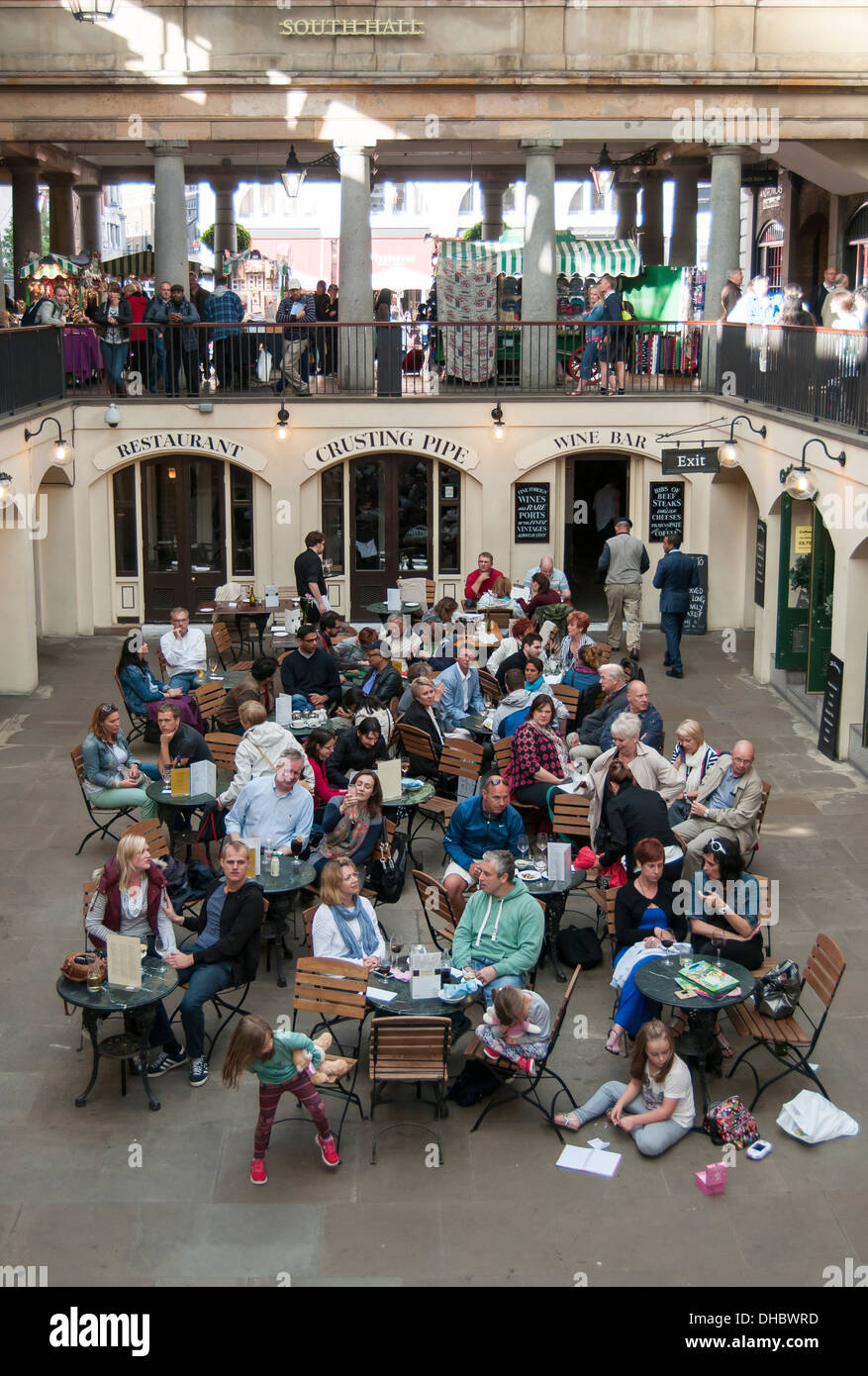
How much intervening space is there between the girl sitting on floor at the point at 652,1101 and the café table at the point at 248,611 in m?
11.2

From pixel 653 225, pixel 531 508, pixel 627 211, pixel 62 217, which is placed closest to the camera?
pixel 531 508

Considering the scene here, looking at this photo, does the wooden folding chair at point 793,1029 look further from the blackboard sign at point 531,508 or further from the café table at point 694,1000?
the blackboard sign at point 531,508

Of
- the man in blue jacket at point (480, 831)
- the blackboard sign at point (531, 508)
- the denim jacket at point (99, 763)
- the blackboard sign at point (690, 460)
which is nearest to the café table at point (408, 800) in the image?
the man in blue jacket at point (480, 831)

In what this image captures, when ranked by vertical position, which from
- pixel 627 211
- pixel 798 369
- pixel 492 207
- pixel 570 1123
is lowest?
pixel 570 1123

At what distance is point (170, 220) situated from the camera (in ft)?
73.8

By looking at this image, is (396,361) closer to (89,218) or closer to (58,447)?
(58,447)

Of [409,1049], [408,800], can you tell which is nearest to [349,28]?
[408,800]

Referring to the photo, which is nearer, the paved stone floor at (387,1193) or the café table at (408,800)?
the paved stone floor at (387,1193)

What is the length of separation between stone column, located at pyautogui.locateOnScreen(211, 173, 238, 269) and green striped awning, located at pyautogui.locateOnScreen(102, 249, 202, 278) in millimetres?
2157

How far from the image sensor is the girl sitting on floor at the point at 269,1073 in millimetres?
8234

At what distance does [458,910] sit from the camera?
35.8 feet

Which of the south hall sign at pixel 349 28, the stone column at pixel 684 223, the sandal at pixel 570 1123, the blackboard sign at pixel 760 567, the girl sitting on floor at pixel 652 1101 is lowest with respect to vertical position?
the sandal at pixel 570 1123

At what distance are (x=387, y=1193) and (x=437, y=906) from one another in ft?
9.12

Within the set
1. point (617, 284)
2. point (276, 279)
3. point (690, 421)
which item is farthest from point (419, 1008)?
point (276, 279)
